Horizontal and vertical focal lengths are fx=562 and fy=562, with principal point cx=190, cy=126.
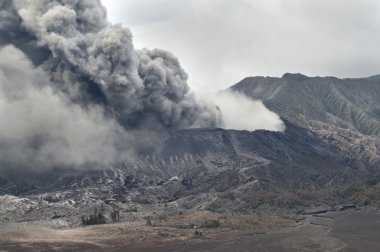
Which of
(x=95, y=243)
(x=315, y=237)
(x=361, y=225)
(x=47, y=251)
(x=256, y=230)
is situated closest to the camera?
(x=47, y=251)

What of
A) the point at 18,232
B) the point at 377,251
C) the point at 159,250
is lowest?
the point at 377,251

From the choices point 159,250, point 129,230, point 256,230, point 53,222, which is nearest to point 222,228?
point 256,230

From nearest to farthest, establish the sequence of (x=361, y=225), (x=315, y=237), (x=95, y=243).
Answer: (x=95, y=243), (x=315, y=237), (x=361, y=225)

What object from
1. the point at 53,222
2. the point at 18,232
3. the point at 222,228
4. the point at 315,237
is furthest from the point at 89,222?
the point at 315,237

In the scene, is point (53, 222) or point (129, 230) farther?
point (53, 222)

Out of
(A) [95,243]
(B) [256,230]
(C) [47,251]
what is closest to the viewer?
(C) [47,251]

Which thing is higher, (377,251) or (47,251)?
(47,251)

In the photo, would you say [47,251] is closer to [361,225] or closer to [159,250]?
[159,250]

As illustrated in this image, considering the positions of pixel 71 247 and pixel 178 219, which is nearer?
pixel 71 247

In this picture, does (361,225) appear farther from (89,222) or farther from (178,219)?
(89,222)
